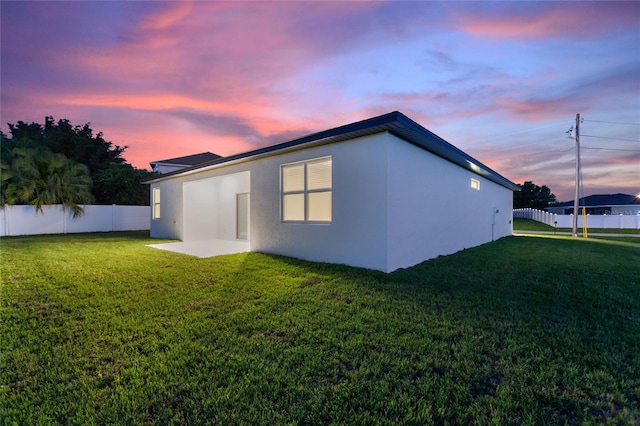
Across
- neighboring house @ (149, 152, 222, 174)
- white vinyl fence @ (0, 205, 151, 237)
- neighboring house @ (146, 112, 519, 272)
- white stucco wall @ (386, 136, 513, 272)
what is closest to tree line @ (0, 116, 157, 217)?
white vinyl fence @ (0, 205, 151, 237)

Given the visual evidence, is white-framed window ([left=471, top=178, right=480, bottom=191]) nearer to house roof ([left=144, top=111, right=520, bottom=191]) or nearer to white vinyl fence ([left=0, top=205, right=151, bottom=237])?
house roof ([left=144, top=111, right=520, bottom=191])

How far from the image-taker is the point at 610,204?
3191 cm

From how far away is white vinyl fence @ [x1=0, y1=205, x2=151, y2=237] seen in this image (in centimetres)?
1372

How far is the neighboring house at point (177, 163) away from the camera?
22.6 meters

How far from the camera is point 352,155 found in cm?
596

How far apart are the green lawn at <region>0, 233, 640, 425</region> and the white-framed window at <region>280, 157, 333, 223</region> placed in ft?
6.59

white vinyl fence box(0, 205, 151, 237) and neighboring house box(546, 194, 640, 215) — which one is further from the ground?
neighboring house box(546, 194, 640, 215)

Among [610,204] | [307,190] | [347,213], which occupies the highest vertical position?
[610,204]

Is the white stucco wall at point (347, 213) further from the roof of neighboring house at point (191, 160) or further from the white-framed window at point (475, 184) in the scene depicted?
the roof of neighboring house at point (191, 160)

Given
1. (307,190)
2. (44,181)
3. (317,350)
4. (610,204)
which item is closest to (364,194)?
(307,190)

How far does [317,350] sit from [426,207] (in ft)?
16.8

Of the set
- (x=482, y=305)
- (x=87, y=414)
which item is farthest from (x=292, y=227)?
(x=87, y=414)

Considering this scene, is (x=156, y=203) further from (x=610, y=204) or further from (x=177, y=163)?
(x=610, y=204)

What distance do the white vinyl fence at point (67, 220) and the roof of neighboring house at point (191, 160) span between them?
580 centimetres
